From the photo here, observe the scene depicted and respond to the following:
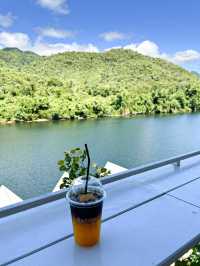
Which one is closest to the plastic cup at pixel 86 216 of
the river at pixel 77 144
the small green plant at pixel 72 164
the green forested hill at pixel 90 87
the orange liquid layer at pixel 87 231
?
the orange liquid layer at pixel 87 231

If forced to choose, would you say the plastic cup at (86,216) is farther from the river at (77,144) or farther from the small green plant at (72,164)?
the river at (77,144)

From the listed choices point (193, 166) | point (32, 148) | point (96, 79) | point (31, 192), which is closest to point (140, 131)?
point (32, 148)

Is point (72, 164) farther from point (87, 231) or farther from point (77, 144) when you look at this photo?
point (77, 144)

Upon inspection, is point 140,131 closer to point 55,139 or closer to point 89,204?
point 55,139

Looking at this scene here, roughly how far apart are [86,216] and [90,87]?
2669 centimetres

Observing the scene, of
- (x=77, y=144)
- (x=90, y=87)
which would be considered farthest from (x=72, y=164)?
(x=90, y=87)

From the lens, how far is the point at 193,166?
3.59 feet

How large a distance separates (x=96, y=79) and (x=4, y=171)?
986 inches

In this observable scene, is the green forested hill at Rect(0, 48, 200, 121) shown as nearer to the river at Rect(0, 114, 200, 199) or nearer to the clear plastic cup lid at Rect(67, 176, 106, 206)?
the river at Rect(0, 114, 200, 199)

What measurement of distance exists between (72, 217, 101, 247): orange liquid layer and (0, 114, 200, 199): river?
7.08 m

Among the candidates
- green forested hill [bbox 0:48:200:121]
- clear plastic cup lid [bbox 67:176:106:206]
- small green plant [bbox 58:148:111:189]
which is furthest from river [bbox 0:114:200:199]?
clear plastic cup lid [bbox 67:176:106:206]

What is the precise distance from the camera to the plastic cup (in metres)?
0.53

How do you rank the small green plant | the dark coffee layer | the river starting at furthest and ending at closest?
1. the river
2. the small green plant
3. the dark coffee layer

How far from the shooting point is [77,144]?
12578mm
